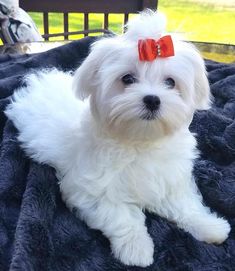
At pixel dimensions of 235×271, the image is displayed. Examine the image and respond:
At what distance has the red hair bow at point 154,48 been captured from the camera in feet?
4.51

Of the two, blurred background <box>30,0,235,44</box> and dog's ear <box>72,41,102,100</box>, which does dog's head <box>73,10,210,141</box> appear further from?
blurred background <box>30,0,235,44</box>

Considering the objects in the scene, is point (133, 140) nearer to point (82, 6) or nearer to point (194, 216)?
point (194, 216)

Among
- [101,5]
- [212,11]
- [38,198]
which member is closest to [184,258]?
[38,198]

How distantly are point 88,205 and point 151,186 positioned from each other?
9.2 inches

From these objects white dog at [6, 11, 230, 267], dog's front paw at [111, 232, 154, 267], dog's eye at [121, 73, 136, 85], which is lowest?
dog's front paw at [111, 232, 154, 267]

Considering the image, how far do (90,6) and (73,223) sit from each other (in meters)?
2.66

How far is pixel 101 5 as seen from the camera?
3768 millimetres

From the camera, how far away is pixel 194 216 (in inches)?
64.7

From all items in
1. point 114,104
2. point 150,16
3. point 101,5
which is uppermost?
point 150,16

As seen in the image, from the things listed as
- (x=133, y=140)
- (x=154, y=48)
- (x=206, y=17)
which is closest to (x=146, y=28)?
(x=154, y=48)

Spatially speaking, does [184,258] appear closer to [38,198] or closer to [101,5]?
[38,198]

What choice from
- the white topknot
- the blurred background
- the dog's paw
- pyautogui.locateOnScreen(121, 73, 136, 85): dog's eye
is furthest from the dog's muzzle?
the blurred background

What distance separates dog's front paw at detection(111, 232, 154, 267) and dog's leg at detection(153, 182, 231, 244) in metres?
0.20

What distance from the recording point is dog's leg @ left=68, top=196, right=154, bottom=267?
142 cm
